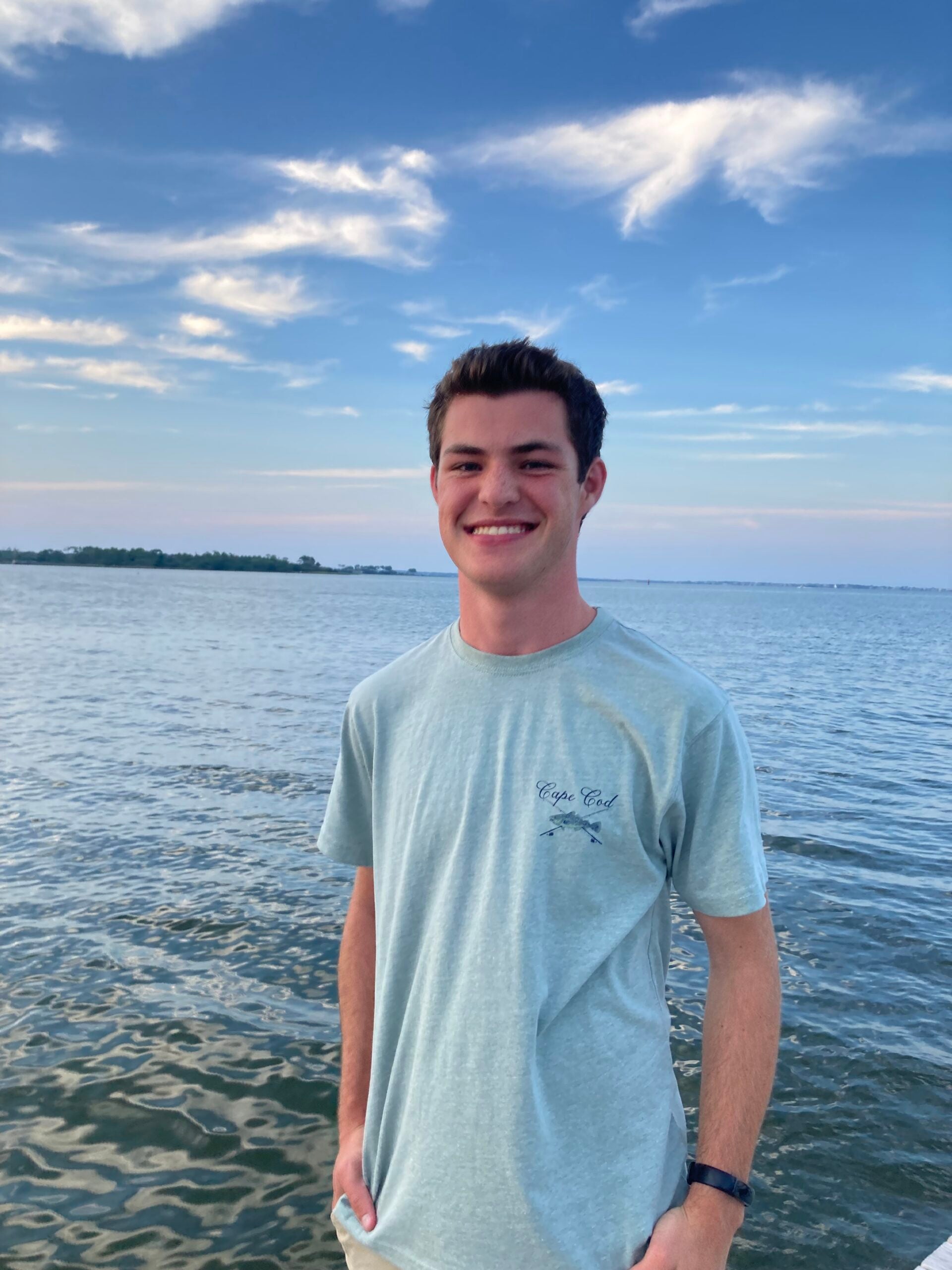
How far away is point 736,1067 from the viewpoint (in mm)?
2346

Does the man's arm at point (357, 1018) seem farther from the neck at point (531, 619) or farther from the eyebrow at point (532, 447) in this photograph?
the eyebrow at point (532, 447)

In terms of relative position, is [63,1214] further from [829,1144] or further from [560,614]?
[560,614]

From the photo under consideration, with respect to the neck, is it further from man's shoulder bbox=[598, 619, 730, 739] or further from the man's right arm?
the man's right arm

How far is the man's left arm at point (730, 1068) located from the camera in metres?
2.24

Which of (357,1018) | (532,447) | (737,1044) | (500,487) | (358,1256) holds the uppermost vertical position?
(532,447)

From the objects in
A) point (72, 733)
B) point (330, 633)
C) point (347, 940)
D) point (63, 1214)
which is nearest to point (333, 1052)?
point (63, 1214)

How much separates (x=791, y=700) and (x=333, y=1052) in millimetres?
27030

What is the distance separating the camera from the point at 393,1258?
231 centimetres

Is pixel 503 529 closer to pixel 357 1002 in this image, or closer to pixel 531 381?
pixel 531 381

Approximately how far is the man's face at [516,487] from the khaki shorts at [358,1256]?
5.84 ft

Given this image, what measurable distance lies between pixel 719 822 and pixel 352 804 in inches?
47.5

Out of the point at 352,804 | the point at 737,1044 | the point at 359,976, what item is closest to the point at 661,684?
the point at 737,1044

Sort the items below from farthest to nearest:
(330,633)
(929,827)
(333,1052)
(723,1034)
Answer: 1. (330,633)
2. (929,827)
3. (333,1052)
4. (723,1034)

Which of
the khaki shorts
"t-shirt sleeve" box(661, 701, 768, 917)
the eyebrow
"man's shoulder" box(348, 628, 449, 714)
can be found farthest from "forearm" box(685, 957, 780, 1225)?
the eyebrow
